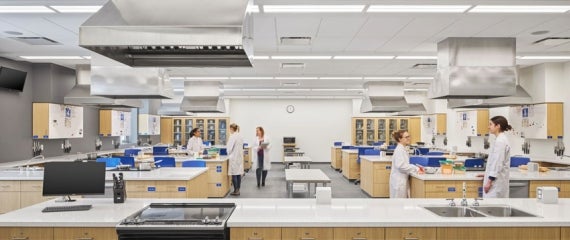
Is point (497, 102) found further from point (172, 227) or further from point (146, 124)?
point (146, 124)

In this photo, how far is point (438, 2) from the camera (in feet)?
15.0

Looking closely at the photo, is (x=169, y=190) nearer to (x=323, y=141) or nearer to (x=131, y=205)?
(x=131, y=205)

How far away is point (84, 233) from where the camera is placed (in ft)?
10.1

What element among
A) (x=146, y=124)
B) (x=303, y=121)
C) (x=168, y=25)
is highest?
(x=168, y=25)

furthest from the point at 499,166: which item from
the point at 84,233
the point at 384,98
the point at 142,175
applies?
the point at 384,98

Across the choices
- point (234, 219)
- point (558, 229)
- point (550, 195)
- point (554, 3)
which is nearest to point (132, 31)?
point (234, 219)

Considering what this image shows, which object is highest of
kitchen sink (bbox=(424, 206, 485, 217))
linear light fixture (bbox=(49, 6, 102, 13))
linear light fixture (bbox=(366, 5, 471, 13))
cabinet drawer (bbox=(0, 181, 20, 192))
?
linear light fixture (bbox=(366, 5, 471, 13))

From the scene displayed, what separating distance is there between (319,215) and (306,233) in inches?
8.6

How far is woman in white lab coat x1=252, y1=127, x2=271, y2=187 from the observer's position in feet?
34.7

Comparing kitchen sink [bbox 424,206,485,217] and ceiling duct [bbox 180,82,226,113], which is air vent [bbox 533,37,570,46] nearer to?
kitchen sink [bbox 424,206,485,217]

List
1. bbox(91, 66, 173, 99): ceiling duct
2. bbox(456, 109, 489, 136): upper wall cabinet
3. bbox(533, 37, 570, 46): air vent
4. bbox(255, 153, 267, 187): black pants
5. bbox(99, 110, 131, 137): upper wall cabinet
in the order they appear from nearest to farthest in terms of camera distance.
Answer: bbox(91, 66, 173, 99): ceiling duct → bbox(533, 37, 570, 46): air vent → bbox(255, 153, 267, 187): black pants → bbox(99, 110, 131, 137): upper wall cabinet → bbox(456, 109, 489, 136): upper wall cabinet

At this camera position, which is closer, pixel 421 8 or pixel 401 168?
pixel 421 8

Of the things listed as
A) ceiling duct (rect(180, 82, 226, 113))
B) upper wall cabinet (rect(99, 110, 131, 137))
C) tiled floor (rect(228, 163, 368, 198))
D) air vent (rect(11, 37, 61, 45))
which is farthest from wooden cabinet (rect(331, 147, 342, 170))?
air vent (rect(11, 37, 61, 45))

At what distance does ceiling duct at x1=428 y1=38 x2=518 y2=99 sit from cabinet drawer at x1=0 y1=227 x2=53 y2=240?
5.12 meters
